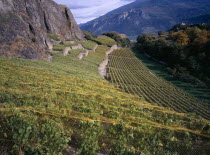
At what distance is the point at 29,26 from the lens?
3550 centimetres

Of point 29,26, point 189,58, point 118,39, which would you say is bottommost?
point 189,58

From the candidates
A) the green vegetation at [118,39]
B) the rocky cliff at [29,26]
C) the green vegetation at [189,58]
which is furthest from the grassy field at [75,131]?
the green vegetation at [118,39]

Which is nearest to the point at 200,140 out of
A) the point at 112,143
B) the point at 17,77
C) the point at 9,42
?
the point at 112,143

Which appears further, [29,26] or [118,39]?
[118,39]

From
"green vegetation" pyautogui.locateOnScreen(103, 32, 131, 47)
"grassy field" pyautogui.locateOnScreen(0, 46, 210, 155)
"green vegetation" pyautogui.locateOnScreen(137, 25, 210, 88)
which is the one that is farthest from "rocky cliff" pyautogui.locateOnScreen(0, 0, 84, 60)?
"green vegetation" pyautogui.locateOnScreen(103, 32, 131, 47)

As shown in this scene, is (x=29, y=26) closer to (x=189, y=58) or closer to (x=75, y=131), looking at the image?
(x=75, y=131)

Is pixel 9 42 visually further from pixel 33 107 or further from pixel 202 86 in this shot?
pixel 202 86

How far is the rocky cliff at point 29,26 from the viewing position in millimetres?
26219

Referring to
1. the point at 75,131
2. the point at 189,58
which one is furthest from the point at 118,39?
the point at 75,131

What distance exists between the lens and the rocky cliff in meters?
26.2

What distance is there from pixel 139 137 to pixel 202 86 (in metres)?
39.9

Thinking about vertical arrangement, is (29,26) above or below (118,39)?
below

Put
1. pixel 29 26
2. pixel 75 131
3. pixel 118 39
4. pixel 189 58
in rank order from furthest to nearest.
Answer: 1. pixel 118 39
2. pixel 189 58
3. pixel 29 26
4. pixel 75 131

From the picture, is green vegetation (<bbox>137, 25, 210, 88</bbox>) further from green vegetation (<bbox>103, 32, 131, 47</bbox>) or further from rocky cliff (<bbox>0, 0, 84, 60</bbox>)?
green vegetation (<bbox>103, 32, 131, 47</bbox>)
